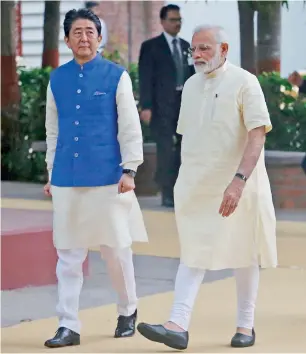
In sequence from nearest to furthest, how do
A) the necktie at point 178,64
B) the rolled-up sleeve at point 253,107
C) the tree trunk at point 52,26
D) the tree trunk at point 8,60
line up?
1. the rolled-up sleeve at point 253,107
2. the necktie at point 178,64
3. the tree trunk at point 52,26
4. the tree trunk at point 8,60

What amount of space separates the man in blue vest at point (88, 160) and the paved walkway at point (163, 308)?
0.34 metres

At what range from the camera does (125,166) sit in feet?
20.1

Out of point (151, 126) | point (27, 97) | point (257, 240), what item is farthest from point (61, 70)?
point (27, 97)

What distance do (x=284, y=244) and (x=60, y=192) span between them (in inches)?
164

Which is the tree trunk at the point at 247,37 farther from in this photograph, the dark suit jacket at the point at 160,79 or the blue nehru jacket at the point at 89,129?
the blue nehru jacket at the point at 89,129

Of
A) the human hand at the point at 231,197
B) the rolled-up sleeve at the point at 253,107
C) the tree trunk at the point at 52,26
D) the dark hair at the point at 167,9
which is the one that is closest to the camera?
the human hand at the point at 231,197

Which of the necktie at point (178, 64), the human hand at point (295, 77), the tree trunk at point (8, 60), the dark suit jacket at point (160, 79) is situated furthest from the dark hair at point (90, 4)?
the human hand at point (295, 77)

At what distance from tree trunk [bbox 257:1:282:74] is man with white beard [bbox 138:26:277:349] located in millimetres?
7233

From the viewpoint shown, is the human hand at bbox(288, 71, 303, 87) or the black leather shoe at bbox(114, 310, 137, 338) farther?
the human hand at bbox(288, 71, 303, 87)

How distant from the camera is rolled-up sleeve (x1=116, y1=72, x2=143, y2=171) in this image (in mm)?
6117

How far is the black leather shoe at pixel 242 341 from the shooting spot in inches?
240

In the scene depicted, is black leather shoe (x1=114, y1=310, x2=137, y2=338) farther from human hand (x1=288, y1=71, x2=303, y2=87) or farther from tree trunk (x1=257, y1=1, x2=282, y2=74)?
tree trunk (x1=257, y1=1, x2=282, y2=74)

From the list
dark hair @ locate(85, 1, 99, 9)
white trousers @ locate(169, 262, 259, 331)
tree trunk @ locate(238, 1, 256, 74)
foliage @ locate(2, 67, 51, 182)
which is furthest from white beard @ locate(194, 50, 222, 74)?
foliage @ locate(2, 67, 51, 182)

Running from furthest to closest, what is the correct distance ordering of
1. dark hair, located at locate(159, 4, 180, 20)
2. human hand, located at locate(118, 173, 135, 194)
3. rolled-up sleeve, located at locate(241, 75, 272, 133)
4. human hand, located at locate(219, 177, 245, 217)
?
dark hair, located at locate(159, 4, 180, 20), human hand, located at locate(118, 173, 135, 194), rolled-up sleeve, located at locate(241, 75, 272, 133), human hand, located at locate(219, 177, 245, 217)
